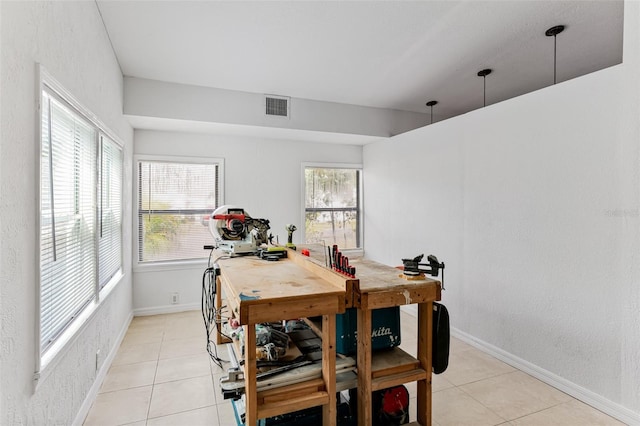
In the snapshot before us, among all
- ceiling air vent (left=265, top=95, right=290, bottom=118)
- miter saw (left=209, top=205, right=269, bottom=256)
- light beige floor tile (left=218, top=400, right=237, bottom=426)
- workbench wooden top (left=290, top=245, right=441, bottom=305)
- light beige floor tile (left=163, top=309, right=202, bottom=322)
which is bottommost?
light beige floor tile (left=218, top=400, right=237, bottom=426)

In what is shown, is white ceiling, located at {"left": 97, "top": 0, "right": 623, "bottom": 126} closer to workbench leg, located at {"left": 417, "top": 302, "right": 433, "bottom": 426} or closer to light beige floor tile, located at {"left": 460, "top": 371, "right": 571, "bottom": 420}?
workbench leg, located at {"left": 417, "top": 302, "right": 433, "bottom": 426}

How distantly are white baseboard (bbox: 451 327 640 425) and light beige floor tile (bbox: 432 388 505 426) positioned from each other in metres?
0.70

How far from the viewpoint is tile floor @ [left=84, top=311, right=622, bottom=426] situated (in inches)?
85.9

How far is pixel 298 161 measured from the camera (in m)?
4.94

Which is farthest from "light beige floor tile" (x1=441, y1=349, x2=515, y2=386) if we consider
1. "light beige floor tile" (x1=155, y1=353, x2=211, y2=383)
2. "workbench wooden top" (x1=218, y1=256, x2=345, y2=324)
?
"light beige floor tile" (x1=155, y1=353, x2=211, y2=383)

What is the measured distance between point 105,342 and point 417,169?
3.66m

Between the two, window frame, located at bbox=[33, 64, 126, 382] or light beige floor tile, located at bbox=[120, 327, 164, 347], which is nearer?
window frame, located at bbox=[33, 64, 126, 382]

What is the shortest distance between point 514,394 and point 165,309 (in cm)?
394

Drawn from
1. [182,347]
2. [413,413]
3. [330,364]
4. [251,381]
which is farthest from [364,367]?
[182,347]

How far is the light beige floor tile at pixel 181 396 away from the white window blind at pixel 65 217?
887mm

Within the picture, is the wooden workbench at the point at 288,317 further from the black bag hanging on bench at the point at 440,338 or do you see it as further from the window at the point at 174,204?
the window at the point at 174,204

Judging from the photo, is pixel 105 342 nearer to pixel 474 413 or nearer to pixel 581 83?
pixel 474 413

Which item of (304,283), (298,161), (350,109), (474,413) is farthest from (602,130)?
(298,161)

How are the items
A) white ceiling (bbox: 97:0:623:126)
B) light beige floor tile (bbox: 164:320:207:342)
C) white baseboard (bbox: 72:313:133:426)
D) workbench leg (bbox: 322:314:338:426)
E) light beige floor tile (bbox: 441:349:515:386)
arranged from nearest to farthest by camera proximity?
workbench leg (bbox: 322:314:338:426), white baseboard (bbox: 72:313:133:426), white ceiling (bbox: 97:0:623:126), light beige floor tile (bbox: 441:349:515:386), light beige floor tile (bbox: 164:320:207:342)
